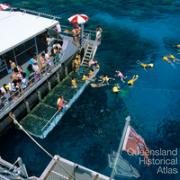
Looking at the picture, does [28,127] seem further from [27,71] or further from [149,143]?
[149,143]

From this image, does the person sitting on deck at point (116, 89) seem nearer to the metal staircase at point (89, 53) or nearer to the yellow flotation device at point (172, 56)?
the metal staircase at point (89, 53)

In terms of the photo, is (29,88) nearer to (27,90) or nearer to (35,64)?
(27,90)

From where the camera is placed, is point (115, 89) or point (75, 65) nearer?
point (115, 89)

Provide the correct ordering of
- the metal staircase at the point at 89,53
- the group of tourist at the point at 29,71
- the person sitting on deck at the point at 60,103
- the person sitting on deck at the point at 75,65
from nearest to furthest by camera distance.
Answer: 1. the group of tourist at the point at 29,71
2. the person sitting on deck at the point at 60,103
3. the person sitting on deck at the point at 75,65
4. the metal staircase at the point at 89,53

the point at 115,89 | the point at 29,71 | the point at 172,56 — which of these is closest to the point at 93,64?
the point at 115,89

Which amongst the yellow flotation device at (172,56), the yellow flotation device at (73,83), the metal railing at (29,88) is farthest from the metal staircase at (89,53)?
the yellow flotation device at (172,56)

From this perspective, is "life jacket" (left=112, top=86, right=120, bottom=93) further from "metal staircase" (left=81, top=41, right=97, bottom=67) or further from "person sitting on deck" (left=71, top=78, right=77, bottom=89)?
"metal staircase" (left=81, top=41, right=97, bottom=67)
